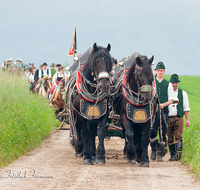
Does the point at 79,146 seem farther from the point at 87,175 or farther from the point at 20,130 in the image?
the point at 87,175

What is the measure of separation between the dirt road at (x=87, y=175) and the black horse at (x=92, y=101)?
40 centimetres

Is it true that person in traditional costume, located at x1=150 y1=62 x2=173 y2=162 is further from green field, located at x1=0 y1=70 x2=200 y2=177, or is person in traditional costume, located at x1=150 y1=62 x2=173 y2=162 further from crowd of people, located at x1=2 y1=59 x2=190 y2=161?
green field, located at x1=0 y1=70 x2=200 y2=177

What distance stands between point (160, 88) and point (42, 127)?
4173mm

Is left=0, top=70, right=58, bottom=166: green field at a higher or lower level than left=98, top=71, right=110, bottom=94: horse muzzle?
lower

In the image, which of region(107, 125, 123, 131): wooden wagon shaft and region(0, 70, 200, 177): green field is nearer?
region(0, 70, 200, 177): green field

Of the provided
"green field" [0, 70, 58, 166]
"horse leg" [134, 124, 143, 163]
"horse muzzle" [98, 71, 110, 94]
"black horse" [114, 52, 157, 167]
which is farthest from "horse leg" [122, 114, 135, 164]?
"green field" [0, 70, 58, 166]

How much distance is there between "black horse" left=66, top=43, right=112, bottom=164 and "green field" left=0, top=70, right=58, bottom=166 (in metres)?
1.43

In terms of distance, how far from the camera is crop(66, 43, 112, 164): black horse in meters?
6.67

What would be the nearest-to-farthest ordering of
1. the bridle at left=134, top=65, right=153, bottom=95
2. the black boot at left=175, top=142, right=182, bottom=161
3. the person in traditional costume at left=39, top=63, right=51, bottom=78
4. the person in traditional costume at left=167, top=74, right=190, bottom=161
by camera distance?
the bridle at left=134, top=65, right=153, bottom=95
the black boot at left=175, top=142, right=182, bottom=161
the person in traditional costume at left=167, top=74, right=190, bottom=161
the person in traditional costume at left=39, top=63, right=51, bottom=78

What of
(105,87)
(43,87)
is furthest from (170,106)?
(43,87)

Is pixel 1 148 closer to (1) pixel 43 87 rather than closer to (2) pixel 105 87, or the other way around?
(2) pixel 105 87

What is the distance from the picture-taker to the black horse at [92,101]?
21.9ft

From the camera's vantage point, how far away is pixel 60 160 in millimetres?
7246

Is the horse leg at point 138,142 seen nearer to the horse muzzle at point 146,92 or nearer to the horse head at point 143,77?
the horse head at point 143,77
